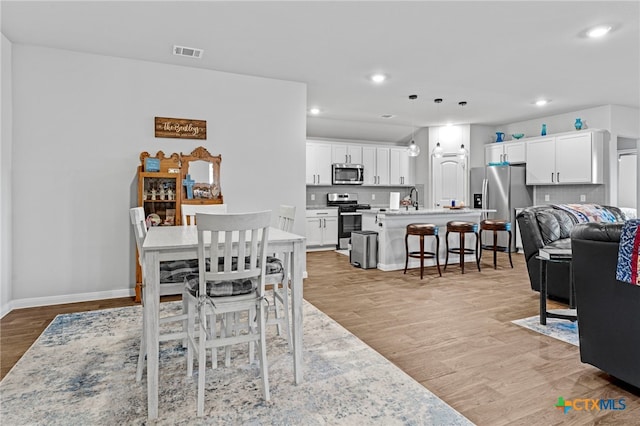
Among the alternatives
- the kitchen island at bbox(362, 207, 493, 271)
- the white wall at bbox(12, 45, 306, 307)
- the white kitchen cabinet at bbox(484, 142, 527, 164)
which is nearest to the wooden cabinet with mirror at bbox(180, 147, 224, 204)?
the white wall at bbox(12, 45, 306, 307)

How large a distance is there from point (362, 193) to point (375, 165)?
699mm

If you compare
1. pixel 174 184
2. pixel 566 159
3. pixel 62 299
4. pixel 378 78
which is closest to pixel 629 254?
pixel 378 78

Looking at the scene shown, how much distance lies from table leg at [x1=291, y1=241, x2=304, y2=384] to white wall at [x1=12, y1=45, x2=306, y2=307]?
247 cm

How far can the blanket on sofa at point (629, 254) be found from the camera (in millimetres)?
1936

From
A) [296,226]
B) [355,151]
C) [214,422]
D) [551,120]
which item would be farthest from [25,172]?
[551,120]

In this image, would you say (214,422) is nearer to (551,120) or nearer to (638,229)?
(638,229)

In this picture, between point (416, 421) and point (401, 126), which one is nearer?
point (416, 421)

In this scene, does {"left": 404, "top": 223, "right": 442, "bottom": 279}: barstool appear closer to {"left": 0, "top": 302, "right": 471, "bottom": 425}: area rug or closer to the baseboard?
{"left": 0, "top": 302, "right": 471, "bottom": 425}: area rug

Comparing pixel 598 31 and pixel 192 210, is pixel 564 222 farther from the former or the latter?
pixel 192 210

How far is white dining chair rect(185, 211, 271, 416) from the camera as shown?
6.43 feet

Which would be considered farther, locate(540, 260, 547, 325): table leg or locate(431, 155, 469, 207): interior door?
locate(431, 155, 469, 207): interior door

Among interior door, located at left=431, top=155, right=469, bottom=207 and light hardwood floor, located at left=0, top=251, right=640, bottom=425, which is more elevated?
interior door, located at left=431, top=155, right=469, bottom=207

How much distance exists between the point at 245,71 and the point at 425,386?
3.86m

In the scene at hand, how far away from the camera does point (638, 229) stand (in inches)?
75.9
